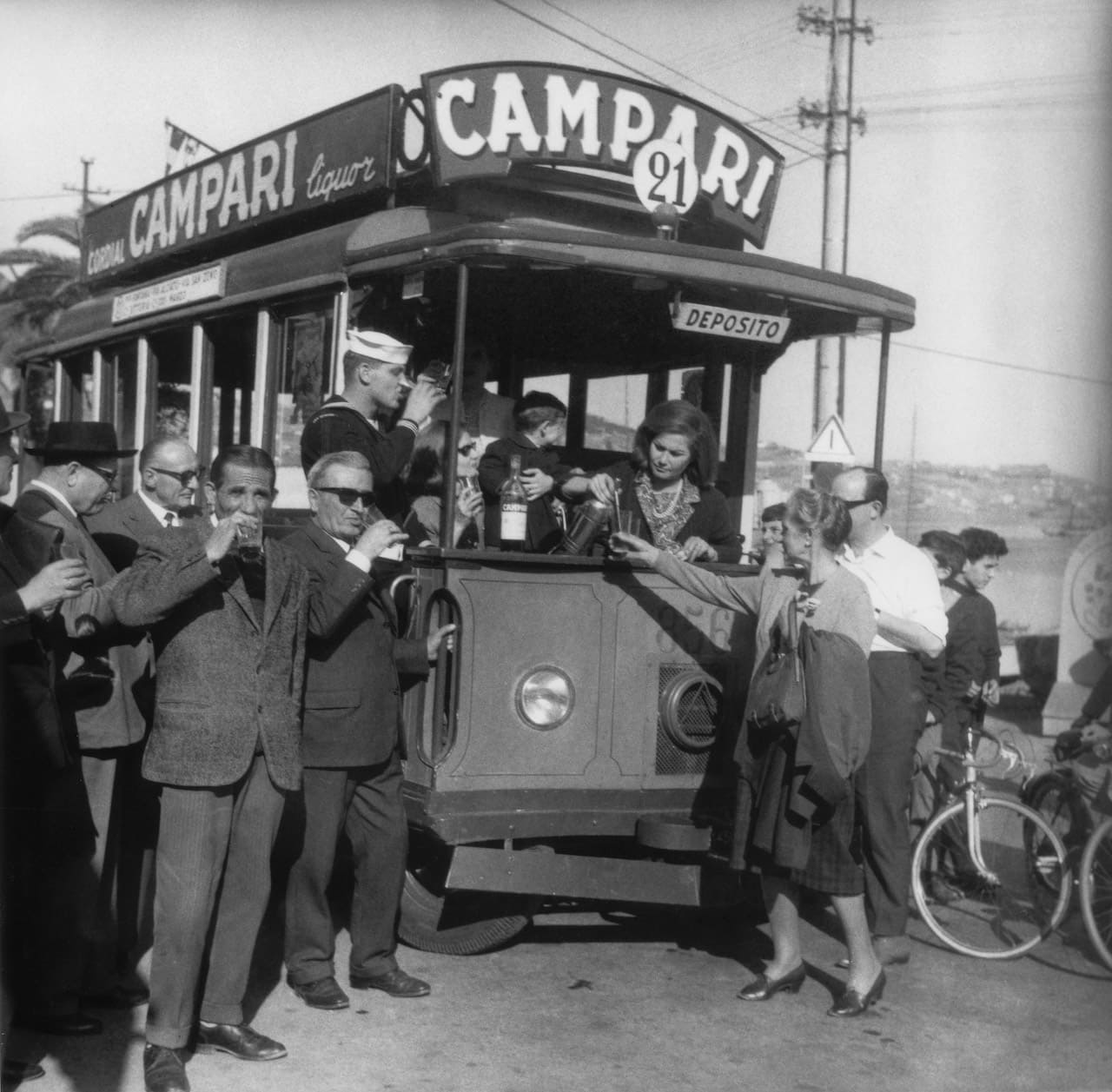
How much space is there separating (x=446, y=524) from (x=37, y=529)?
141 cm

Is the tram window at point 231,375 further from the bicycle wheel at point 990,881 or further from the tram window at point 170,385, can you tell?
the bicycle wheel at point 990,881

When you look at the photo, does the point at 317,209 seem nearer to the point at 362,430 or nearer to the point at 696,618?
the point at 362,430

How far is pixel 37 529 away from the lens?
4.34 m

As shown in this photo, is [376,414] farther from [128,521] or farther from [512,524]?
[128,521]

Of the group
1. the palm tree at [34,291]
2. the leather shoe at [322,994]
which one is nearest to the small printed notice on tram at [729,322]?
the leather shoe at [322,994]

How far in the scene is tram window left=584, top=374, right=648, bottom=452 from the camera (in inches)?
262

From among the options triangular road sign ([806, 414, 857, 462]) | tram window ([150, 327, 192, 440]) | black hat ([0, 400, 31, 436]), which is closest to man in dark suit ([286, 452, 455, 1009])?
black hat ([0, 400, 31, 436])

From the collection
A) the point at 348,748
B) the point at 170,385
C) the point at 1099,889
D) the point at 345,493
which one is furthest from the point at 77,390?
the point at 1099,889

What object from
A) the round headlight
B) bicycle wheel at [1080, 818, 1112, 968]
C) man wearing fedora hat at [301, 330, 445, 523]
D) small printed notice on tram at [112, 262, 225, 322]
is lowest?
bicycle wheel at [1080, 818, 1112, 968]

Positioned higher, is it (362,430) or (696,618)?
(362,430)

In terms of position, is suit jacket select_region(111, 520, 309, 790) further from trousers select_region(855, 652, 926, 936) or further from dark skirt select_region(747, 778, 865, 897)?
trousers select_region(855, 652, 926, 936)

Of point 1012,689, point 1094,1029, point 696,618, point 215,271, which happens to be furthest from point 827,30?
point 1012,689

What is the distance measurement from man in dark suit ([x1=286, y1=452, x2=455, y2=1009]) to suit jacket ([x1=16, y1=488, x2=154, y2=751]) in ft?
1.87

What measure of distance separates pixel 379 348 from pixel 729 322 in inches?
56.0
